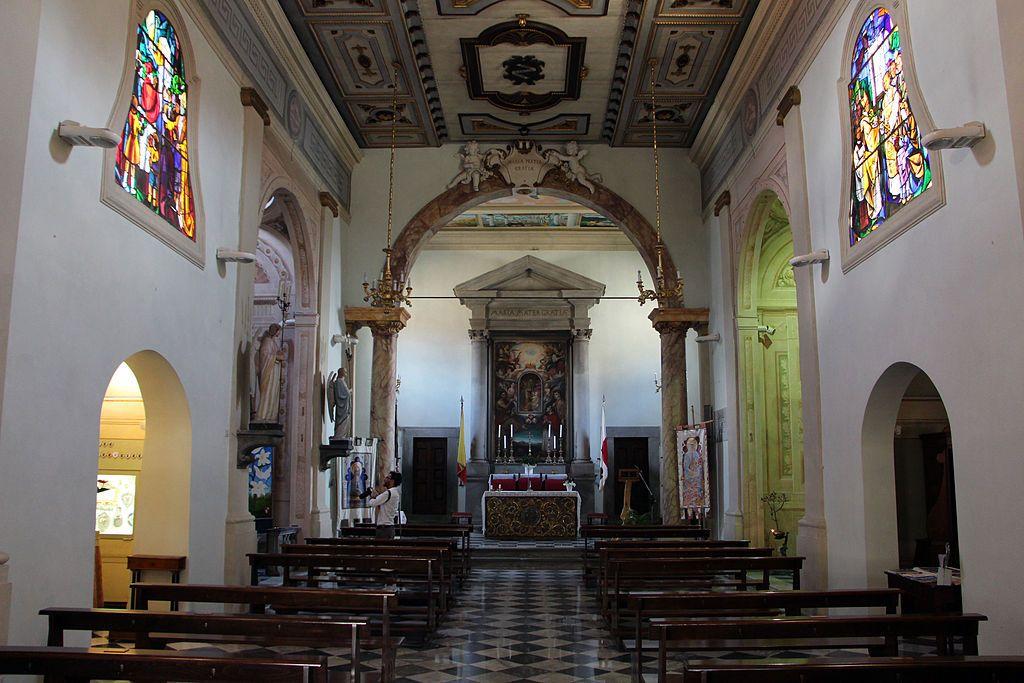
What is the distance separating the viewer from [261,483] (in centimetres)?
1520

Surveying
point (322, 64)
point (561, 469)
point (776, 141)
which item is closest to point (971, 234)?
point (776, 141)

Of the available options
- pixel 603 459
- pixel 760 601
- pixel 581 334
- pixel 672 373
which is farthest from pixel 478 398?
pixel 760 601

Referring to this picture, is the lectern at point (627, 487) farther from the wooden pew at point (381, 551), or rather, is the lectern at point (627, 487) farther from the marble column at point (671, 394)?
the wooden pew at point (381, 551)

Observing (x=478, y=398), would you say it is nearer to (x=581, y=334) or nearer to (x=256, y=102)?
(x=581, y=334)

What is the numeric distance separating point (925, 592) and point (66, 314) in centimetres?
657

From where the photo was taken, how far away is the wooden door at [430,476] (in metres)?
20.0

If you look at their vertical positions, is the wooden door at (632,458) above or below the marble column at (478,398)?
below

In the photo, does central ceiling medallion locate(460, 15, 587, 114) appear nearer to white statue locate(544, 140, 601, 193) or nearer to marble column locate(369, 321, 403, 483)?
white statue locate(544, 140, 601, 193)

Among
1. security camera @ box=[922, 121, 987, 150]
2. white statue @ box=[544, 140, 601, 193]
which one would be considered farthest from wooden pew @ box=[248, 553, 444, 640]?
white statue @ box=[544, 140, 601, 193]

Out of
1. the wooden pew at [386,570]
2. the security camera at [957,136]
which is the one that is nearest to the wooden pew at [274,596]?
the wooden pew at [386,570]

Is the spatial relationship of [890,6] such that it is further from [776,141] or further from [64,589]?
[64,589]

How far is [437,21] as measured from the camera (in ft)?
35.4

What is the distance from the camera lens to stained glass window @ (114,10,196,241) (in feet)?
22.7

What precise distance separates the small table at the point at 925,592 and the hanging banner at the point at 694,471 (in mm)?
5167
